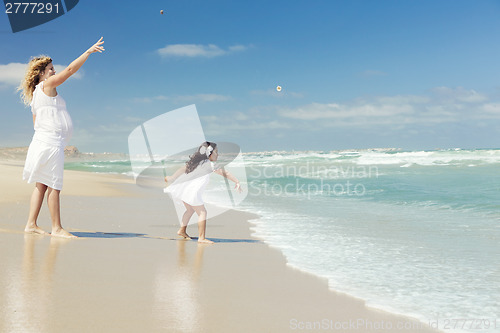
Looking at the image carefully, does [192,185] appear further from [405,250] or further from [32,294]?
[32,294]

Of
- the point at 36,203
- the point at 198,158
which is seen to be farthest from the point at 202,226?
the point at 36,203

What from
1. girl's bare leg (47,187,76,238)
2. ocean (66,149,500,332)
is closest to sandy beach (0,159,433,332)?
girl's bare leg (47,187,76,238)

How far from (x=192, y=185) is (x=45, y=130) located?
2.03 metres

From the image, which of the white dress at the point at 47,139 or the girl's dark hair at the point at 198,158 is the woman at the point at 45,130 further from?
the girl's dark hair at the point at 198,158

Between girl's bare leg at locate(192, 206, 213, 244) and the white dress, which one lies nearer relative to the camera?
the white dress

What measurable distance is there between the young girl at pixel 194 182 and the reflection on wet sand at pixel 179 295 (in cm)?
140

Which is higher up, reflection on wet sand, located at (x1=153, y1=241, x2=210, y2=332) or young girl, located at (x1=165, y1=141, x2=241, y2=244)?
young girl, located at (x1=165, y1=141, x2=241, y2=244)

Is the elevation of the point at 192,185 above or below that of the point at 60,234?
above

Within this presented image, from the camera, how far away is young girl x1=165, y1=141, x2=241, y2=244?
5992mm

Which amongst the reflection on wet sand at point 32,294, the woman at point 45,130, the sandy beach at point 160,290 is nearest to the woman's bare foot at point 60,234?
the woman at point 45,130

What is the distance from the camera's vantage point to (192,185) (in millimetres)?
6078

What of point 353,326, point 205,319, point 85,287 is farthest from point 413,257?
point 85,287

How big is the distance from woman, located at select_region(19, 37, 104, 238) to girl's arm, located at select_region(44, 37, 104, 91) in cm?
3

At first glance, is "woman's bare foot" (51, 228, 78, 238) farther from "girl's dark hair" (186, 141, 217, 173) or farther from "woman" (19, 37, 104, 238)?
"girl's dark hair" (186, 141, 217, 173)
